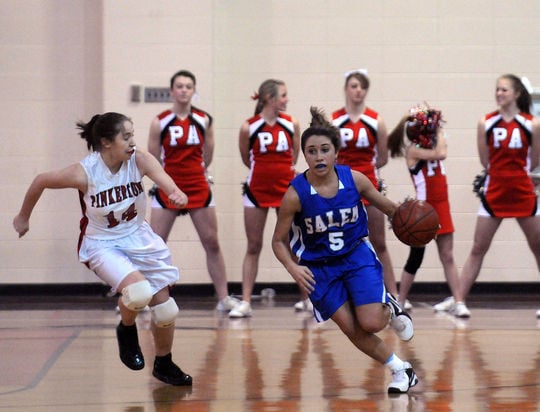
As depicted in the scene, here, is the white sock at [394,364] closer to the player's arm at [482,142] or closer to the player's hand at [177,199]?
the player's hand at [177,199]

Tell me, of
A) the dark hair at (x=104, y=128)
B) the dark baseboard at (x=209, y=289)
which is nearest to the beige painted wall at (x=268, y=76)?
the dark baseboard at (x=209, y=289)

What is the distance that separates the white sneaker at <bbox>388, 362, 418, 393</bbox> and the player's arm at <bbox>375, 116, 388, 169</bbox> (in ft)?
10.9

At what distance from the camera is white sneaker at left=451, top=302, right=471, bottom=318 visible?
26.7ft

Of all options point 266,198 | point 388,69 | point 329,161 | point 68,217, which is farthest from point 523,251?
point 329,161

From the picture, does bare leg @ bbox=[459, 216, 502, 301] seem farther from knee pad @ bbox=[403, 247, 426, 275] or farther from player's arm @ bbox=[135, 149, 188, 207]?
player's arm @ bbox=[135, 149, 188, 207]

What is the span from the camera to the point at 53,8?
939 cm

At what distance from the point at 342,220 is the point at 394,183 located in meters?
4.22

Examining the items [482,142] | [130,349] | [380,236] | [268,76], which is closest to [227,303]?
[380,236]

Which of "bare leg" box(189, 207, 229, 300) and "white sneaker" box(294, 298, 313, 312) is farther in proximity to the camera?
"white sneaker" box(294, 298, 313, 312)

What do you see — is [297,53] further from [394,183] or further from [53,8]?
[53,8]

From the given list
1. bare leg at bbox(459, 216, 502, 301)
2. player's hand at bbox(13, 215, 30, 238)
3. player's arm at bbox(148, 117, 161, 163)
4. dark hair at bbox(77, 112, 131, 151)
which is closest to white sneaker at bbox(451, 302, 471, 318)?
bare leg at bbox(459, 216, 502, 301)

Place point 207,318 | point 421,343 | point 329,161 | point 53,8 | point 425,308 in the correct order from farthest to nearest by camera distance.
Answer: point 53,8, point 425,308, point 207,318, point 421,343, point 329,161

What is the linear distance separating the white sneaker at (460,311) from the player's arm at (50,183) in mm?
3760

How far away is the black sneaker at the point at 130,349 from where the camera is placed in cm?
549
